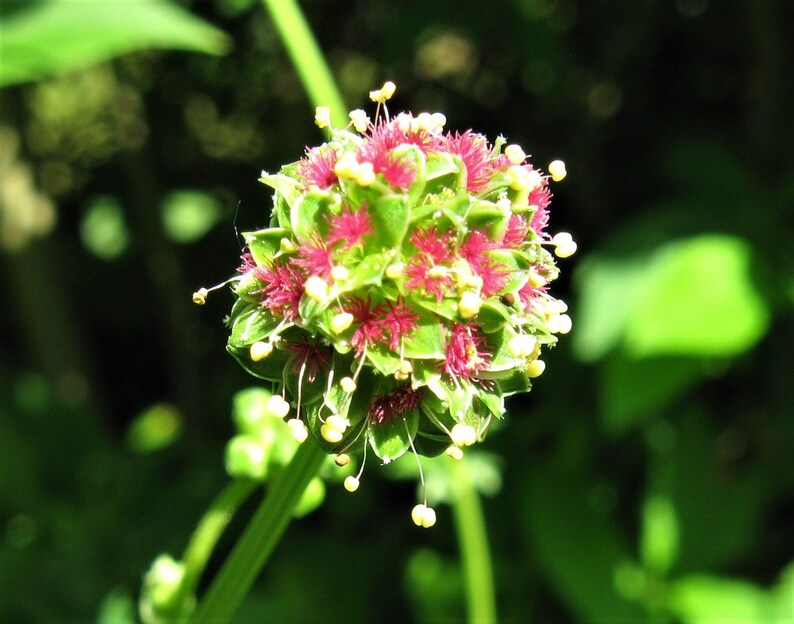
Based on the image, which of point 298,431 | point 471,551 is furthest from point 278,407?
point 471,551

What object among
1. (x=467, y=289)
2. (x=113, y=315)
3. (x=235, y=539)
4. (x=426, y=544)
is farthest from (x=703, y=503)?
(x=113, y=315)

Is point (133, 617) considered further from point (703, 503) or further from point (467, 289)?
point (467, 289)

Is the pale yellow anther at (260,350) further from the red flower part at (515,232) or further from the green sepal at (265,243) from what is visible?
the red flower part at (515,232)

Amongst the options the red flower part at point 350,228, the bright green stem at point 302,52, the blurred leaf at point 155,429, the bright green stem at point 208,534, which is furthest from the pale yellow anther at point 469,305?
the blurred leaf at point 155,429

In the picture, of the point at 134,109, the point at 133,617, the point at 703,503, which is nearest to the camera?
the point at 133,617

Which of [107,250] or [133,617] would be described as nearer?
[133,617]

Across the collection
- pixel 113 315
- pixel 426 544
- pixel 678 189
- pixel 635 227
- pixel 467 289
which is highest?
pixel 678 189

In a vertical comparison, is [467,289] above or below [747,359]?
below
